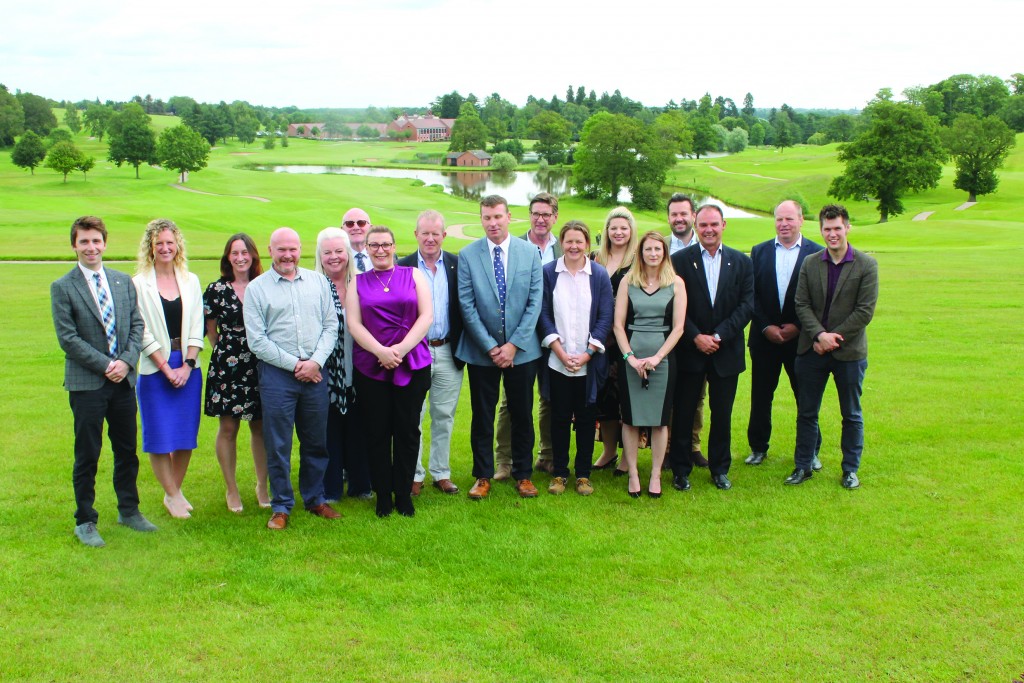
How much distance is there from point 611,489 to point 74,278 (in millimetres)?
4410

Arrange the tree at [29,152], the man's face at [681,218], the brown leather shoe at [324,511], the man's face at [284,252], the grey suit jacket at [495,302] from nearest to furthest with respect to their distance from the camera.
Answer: the man's face at [284,252]
the brown leather shoe at [324,511]
the grey suit jacket at [495,302]
the man's face at [681,218]
the tree at [29,152]

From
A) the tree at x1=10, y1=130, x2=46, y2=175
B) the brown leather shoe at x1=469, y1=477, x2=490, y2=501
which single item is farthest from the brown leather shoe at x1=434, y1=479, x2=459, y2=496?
the tree at x1=10, y1=130, x2=46, y2=175

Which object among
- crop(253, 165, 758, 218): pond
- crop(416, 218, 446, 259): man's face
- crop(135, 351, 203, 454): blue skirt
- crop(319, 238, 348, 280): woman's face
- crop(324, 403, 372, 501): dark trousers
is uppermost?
crop(253, 165, 758, 218): pond

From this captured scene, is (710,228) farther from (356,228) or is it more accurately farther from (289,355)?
(289,355)

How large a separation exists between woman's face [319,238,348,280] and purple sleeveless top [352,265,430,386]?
11.4 inches

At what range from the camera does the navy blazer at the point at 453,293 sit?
6516mm

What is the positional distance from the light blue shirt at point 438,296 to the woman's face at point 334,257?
643 mm

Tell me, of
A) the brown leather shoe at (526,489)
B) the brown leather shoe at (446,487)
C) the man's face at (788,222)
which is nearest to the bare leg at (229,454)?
the brown leather shoe at (446,487)

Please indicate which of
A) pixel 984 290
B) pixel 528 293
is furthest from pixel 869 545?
pixel 984 290

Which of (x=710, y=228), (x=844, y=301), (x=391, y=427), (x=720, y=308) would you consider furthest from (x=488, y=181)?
(x=391, y=427)

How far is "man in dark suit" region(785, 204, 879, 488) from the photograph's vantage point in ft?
21.3

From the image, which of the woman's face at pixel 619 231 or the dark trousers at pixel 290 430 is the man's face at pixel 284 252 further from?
the woman's face at pixel 619 231

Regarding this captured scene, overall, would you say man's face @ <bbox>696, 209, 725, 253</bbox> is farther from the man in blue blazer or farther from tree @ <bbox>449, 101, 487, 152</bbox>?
tree @ <bbox>449, 101, 487, 152</bbox>

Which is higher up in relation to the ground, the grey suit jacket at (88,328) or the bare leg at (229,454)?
the grey suit jacket at (88,328)
